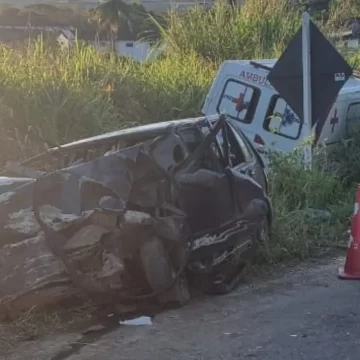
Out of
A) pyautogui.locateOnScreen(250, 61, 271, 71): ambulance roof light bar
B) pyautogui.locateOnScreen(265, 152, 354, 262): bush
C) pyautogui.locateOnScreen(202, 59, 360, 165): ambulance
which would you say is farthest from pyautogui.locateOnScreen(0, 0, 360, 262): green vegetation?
pyautogui.locateOnScreen(250, 61, 271, 71): ambulance roof light bar

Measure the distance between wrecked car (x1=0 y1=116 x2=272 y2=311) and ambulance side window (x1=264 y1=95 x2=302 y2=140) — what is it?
5229mm

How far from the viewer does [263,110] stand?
44.5 ft

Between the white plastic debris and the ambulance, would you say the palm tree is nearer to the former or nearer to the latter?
the ambulance

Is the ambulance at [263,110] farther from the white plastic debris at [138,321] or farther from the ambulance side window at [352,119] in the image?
the white plastic debris at [138,321]

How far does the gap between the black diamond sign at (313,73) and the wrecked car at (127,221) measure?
364cm

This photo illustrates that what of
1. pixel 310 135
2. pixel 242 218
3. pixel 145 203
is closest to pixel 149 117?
pixel 310 135

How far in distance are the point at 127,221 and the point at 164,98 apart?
9139mm

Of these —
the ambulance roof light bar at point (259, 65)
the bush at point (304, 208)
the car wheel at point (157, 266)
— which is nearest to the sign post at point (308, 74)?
the bush at point (304, 208)

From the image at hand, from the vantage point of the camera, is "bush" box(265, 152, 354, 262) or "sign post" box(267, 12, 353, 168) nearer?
"bush" box(265, 152, 354, 262)

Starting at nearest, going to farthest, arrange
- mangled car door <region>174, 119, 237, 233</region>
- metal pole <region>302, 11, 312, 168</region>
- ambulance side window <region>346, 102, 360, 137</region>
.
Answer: mangled car door <region>174, 119, 237, 233</region> → metal pole <region>302, 11, 312, 168</region> → ambulance side window <region>346, 102, 360, 137</region>

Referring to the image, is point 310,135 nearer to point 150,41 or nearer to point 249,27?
point 249,27

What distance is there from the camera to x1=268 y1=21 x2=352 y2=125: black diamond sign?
1159 centimetres

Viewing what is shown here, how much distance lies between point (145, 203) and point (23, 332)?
1.34 metres

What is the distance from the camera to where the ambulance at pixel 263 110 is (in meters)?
13.4
